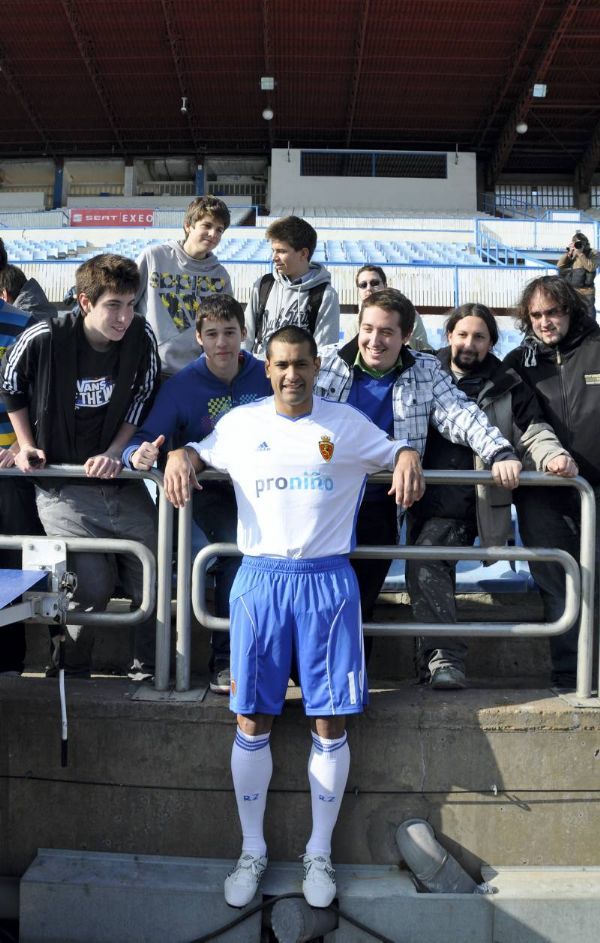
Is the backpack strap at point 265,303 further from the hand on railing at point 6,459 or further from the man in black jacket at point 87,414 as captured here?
the hand on railing at point 6,459

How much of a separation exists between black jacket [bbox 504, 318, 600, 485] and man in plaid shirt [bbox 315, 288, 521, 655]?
1.39 feet

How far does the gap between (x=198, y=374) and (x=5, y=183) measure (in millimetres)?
34785

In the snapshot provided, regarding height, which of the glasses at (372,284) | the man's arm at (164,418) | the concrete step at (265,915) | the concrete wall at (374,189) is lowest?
the concrete step at (265,915)

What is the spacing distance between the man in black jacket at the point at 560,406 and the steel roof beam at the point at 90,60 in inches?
1006

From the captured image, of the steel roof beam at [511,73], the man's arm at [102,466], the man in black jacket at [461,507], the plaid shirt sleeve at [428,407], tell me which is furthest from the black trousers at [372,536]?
the steel roof beam at [511,73]

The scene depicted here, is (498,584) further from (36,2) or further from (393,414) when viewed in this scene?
(36,2)

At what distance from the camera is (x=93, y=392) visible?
353cm

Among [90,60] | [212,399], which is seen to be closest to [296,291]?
[212,399]

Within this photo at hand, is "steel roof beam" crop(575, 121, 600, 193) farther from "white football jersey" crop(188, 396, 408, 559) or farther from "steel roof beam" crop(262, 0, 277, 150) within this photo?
"white football jersey" crop(188, 396, 408, 559)

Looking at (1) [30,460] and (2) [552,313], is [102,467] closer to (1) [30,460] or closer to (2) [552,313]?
A: (1) [30,460]

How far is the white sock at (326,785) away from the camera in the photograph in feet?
9.59

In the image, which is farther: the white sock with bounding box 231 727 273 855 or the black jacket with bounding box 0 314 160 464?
the black jacket with bounding box 0 314 160 464

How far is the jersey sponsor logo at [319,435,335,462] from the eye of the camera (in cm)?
299

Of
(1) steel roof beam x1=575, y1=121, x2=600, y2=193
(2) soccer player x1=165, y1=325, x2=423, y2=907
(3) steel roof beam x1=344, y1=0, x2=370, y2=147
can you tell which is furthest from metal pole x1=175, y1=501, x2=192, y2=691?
(1) steel roof beam x1=575, y1=121, x2=600, y2=193
